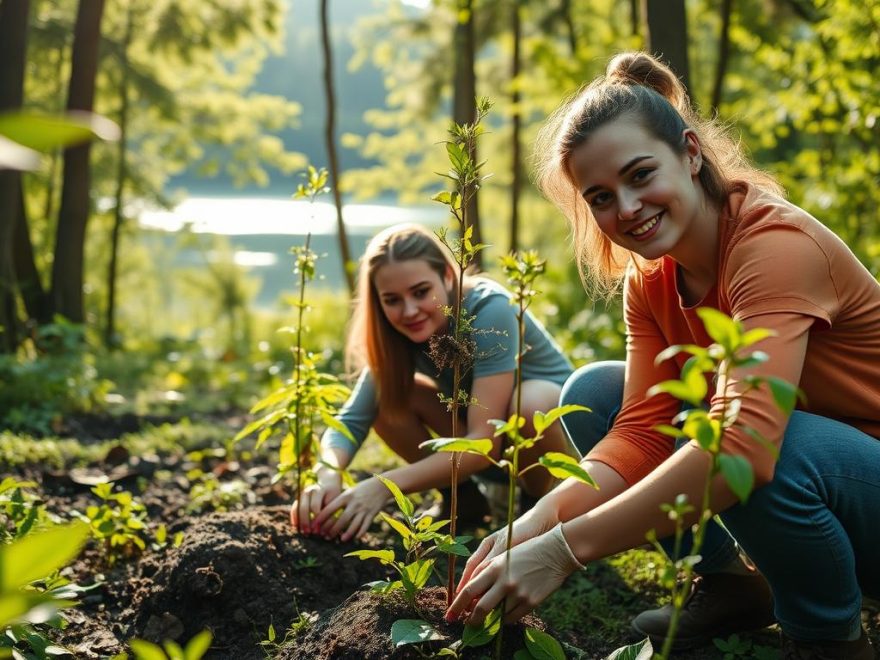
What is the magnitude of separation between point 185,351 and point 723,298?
28.0ft

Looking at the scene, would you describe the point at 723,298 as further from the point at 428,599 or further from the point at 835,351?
the point at 428,599

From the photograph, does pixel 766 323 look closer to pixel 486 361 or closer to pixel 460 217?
pixel 460 217

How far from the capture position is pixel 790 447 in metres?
1.80

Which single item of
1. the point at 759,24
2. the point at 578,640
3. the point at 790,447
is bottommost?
the point at 578,640

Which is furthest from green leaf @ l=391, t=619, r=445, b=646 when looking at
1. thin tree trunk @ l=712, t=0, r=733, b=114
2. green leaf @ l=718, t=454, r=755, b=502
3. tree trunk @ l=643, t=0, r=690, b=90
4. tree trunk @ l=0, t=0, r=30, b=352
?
thin tree trunk @ l=712, t=0, r=733, b=114

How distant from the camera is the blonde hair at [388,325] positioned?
9.86ft

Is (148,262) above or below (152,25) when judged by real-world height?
below

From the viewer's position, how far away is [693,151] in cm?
209

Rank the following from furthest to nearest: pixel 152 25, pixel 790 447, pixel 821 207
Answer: pixel 152 25
pixel 821 207
pixel 790 447

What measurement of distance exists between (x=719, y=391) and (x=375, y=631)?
890mm

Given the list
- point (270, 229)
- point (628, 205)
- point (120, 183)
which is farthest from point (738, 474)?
point (270, 229)

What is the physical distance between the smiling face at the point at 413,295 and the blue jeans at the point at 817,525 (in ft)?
4.34

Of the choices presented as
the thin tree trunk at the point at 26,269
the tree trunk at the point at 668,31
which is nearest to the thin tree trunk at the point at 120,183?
the thin tree trunk at the point at 26,269

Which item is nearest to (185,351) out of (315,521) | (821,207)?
(821,207)
